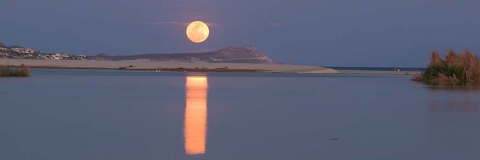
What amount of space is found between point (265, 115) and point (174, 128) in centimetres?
174

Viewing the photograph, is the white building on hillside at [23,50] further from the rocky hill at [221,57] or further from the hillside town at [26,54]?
the rocky hill at [221,57]

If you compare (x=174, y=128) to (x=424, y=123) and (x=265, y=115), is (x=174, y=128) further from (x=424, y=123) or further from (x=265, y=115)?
(x=424, y=123)

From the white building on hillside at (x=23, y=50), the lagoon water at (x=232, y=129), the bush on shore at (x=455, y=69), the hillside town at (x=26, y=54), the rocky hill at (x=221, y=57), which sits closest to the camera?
the lagoon water at (x=232, y=129)

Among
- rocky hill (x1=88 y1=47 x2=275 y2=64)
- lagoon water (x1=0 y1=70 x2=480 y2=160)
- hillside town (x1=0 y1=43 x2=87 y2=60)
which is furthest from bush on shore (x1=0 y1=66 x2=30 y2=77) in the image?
rocky hill (x1=88 y1=47 x2=275 y2=64)

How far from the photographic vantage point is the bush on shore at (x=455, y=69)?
19.8m

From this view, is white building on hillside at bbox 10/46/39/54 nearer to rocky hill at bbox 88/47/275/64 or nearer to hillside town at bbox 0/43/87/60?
hillside town at bbox 0/43/87/60

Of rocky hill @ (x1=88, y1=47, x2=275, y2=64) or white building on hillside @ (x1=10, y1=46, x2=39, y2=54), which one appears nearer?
white building on hillside @ (x1=10, y1=46, x2=39, y2=54)

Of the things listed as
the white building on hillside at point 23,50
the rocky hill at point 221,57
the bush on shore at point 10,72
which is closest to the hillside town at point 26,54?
the white building on hillside at point 23,50

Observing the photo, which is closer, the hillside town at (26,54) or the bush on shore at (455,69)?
the bush on shore at (455,69)

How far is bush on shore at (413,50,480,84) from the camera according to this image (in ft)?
64.8

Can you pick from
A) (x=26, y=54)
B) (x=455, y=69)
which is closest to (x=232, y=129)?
(x=455, y=69)

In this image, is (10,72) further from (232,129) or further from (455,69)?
(232,129)

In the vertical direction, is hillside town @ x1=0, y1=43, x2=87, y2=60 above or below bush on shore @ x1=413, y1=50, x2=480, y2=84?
below

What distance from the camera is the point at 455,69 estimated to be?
20.0 meters
